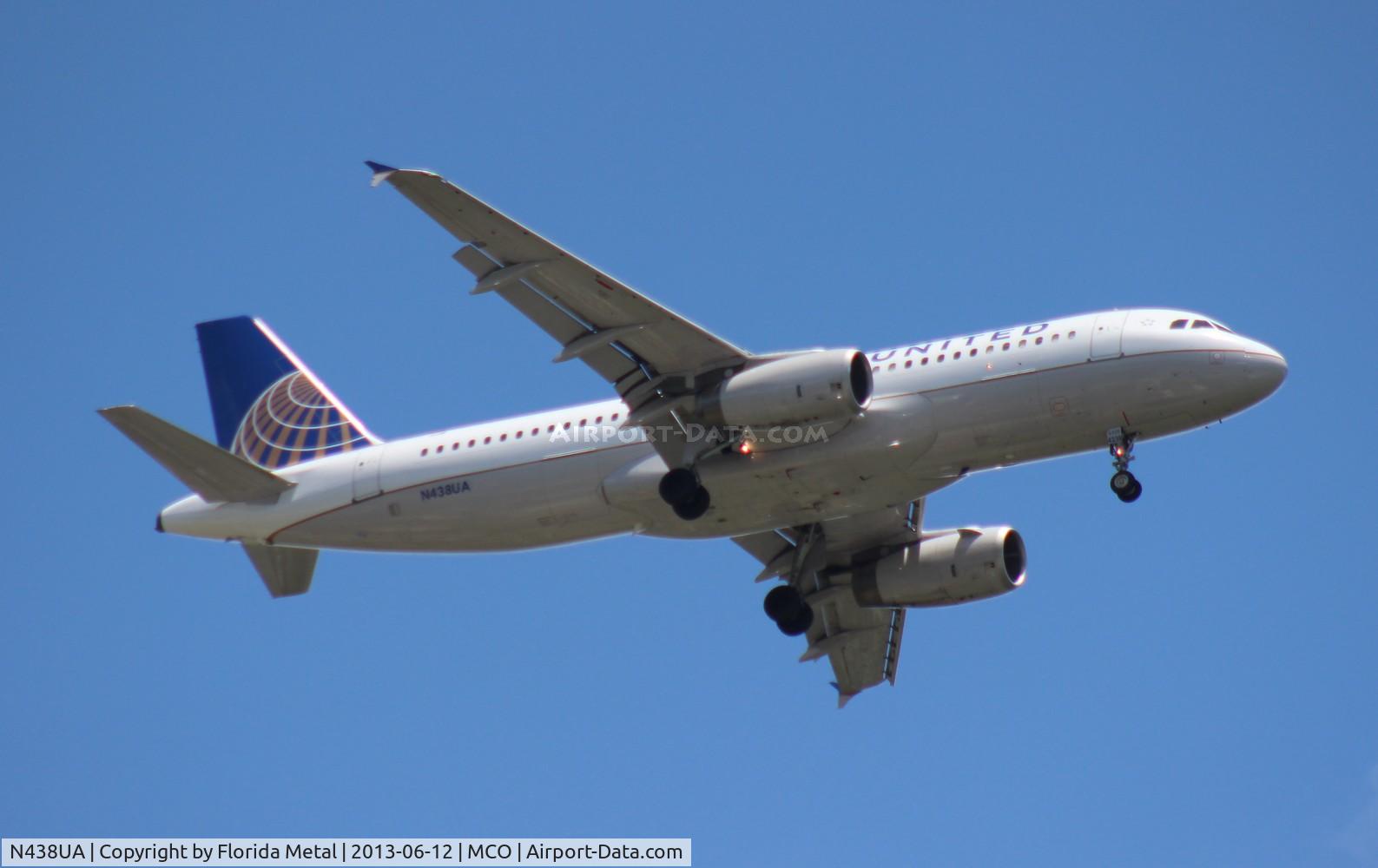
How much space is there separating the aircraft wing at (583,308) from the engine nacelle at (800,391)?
87cm

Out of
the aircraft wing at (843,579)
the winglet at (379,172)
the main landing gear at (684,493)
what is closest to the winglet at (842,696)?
the aircraft wing at (843,579)

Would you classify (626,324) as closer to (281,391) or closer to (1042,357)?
(1042,357)

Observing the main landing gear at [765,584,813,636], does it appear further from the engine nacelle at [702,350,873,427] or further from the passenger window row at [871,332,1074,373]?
the passenger window row at [871,332,1074,373]

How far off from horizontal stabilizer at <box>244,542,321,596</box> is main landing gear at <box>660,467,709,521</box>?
30.0 ft

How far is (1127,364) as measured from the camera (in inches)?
1241

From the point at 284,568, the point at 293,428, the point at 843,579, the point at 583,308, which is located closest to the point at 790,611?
the point at 843,579

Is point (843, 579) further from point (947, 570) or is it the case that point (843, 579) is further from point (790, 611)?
point (947, 570)

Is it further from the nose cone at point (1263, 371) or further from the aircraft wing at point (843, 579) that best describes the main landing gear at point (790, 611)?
the nose cone at point (1263, 371)

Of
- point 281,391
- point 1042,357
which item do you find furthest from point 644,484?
point 281,391

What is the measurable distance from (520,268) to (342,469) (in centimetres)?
788

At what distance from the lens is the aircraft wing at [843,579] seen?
38.7m

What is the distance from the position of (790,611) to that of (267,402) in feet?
42.5

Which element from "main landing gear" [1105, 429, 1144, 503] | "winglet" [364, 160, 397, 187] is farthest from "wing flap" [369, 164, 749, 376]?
"main landing gear" [1105, 429, 1144, 503]

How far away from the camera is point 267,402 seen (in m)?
39.4
